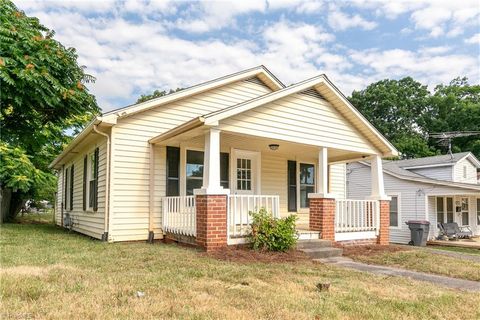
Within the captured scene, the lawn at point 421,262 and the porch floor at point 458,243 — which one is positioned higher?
the lawn at point 421,262

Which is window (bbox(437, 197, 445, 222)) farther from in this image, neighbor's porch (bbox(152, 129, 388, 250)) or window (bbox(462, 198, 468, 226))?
neighbor's porch (bbox(152, 129, 388, 250))

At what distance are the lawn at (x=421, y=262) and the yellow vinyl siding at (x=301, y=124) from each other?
2.75m

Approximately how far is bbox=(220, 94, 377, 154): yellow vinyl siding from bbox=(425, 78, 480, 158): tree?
2876 centimetres

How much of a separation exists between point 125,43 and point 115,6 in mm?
3979

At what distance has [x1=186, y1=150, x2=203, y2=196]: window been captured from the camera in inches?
383

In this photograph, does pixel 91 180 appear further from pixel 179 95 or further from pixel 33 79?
pixel 33 79

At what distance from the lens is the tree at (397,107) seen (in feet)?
127

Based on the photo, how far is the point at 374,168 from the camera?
1050 cm

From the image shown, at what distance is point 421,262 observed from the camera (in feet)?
24.0

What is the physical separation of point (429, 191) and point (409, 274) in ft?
41.2

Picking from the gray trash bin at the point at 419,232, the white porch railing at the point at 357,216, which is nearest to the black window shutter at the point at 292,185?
the white porch railing at the point at 357,216

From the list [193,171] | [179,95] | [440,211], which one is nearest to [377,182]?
[193,171]

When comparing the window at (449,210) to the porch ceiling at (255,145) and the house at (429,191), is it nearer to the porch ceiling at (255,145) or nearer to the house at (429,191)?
the house at (429,191)

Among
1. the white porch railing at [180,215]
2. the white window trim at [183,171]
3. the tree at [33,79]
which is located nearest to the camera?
the tree at [33,79]
